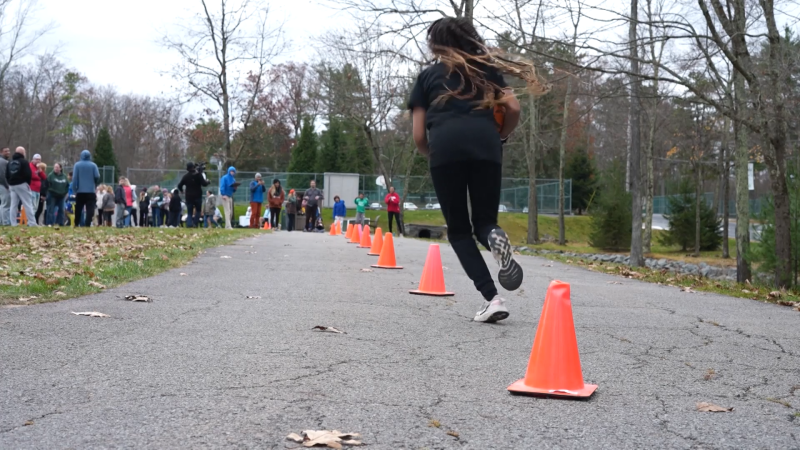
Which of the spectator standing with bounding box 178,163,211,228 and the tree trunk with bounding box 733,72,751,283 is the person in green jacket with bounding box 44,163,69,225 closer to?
the spectator standing with bounding box 178,163,211,228

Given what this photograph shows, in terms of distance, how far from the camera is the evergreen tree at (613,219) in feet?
127

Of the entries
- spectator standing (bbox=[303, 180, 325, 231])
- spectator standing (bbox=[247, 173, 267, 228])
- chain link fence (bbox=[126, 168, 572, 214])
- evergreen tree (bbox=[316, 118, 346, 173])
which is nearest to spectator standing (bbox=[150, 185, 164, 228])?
spectator standing (bbox=[303, 180, 325, 231])

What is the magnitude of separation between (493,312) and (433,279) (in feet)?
7.63

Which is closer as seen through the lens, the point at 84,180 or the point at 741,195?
the point at 741,195

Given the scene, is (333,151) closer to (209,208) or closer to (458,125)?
(209,208)

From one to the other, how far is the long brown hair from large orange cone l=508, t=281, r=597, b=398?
2168 millimetres

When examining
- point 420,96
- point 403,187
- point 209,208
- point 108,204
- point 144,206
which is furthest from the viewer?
point 403,187

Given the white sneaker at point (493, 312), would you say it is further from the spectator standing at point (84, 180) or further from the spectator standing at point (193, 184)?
the spectator standing at point (193, 184)

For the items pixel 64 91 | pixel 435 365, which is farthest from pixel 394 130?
pixel 435 365

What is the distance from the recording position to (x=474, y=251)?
20.8ft

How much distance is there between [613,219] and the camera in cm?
3891

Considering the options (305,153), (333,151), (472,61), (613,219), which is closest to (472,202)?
(472,61)

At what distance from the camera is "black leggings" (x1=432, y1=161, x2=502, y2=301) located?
19.9 ft

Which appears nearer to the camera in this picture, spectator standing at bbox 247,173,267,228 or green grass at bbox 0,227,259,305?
green grass at bbox 0,227,259,305
